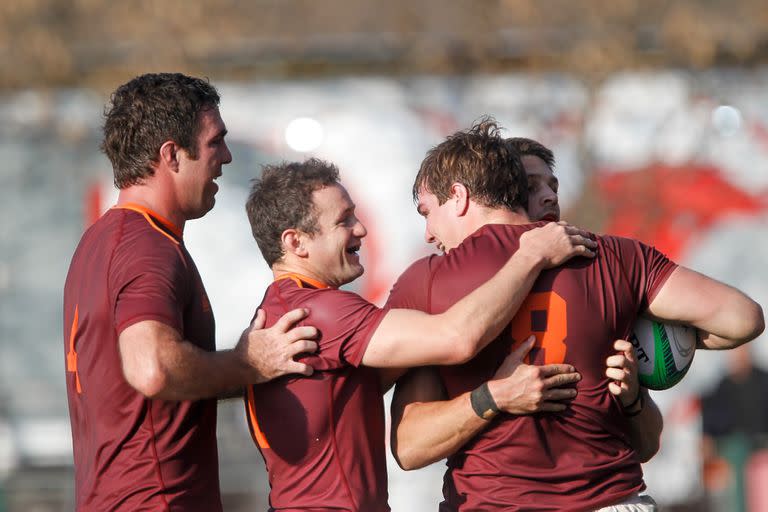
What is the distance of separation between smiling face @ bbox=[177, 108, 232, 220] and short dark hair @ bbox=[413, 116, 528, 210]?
69 cm

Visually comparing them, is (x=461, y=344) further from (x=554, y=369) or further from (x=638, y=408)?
(x=638, y=408)

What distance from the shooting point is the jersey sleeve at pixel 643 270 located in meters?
3.54

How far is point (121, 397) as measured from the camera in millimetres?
3357

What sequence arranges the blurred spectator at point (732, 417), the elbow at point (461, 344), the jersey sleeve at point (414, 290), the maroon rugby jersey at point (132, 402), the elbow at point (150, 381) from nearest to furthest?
the elbow at point (150, 381), the elbow at point (461, 344), the maroon rugby jersey at point (132, 402), the jersey sleeve at point (414, 290), the blurred spectator at point (732, 417)

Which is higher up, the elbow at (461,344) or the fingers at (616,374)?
the elbow at (461,344)

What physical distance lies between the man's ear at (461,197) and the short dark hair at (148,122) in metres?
0.85

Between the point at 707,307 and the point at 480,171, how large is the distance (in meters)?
0.83

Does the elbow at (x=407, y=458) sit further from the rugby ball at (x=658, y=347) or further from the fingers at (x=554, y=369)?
the rugby ball at (x=658, y=347)

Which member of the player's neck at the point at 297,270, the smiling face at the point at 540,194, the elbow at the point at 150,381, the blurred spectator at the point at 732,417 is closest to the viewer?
the elbow at the point at 150,381

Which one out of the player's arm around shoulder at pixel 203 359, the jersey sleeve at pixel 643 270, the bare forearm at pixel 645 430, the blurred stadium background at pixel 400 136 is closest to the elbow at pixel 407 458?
the player's arm around shoulder at pixel 203 359

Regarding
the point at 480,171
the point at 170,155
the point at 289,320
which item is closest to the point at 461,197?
the point at 480,171

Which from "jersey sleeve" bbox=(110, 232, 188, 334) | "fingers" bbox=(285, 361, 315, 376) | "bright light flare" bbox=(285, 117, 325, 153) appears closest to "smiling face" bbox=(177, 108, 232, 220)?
"jersey sleeve" bbox=(110, 232, 188, 334)

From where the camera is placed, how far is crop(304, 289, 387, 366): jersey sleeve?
3352mm

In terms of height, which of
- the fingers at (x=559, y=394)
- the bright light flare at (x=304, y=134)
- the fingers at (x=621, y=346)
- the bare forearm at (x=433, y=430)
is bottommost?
the bare forearm at (x=433, y=430)
